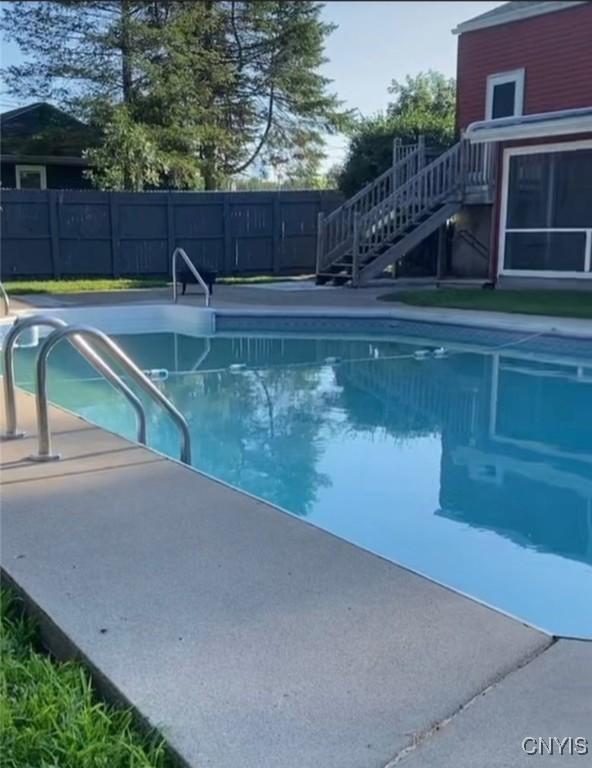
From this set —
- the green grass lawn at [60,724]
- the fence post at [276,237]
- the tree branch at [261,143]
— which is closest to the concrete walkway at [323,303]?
the fence post at [276,237]

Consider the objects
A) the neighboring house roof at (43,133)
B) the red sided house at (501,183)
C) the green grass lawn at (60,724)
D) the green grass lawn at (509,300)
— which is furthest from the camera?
the neighboring house roof at (43,133)

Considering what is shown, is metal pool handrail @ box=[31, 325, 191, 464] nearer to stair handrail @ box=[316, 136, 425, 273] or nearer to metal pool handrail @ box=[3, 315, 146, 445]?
metal pool handrail @ box=[3, 315, 146, 445]

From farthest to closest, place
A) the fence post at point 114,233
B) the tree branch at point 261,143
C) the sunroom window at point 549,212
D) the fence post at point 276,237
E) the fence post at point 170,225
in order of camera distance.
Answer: the tree branch at point 261,143
the fence post at point 276,237
the fence post at point 170,225
the fence post at point 114,233
the sunroom window at point 549,212

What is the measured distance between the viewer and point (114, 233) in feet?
53.1

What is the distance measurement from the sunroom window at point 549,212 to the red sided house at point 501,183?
16 mm

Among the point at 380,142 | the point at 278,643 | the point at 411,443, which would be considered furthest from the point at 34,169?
the point at 278,643

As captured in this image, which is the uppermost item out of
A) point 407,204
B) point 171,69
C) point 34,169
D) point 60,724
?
point 171,69

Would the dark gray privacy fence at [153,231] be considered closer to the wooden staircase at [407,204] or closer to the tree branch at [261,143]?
the wooden staircase at [407,204]

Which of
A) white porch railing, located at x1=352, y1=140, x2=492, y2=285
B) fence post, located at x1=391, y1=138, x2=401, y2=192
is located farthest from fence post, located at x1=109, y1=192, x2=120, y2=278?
fence post, located at x1=391, y1=138, x2=401, y2=192

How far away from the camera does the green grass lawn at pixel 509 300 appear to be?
34.1 ft

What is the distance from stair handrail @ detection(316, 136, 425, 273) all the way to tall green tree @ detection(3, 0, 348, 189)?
6174mm

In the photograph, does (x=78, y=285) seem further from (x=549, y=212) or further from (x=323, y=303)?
(x=549, y=212)

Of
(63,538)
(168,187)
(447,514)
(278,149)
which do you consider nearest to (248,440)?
(447,514)

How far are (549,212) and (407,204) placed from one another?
2511 millimetres
